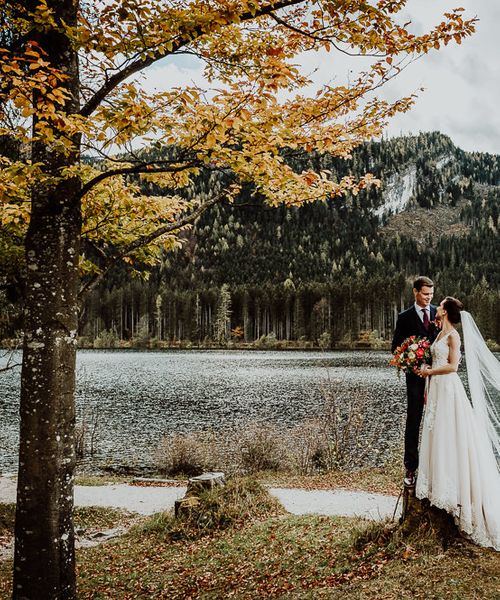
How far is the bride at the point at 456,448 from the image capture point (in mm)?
5793

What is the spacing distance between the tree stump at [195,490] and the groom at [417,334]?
4.27 meters

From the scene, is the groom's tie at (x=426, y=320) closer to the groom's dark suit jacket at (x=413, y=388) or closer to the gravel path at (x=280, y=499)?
the groom's dark suit jacket at (x=413, y=388)

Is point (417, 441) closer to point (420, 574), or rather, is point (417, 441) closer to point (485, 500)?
point (485, 500)

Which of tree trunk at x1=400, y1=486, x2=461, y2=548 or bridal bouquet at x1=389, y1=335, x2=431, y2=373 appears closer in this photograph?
tree trunk at x1=400, y1=486, x2=461, y2=548

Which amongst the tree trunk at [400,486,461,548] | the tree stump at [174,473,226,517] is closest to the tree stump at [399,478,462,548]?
the tree trunk at [400,486,461,548]

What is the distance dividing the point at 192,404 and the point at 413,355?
28242mm

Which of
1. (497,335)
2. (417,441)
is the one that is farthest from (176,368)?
(497,335)

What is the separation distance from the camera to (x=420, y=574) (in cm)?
525

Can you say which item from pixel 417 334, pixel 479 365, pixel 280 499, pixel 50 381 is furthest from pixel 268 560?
pixel 280 499

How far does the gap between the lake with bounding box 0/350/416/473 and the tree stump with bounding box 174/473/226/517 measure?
9199 millimetres

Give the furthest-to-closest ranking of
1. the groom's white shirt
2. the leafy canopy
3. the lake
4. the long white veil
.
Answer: the lake
the groom's white shirt
the long white veil
the leafy canopy

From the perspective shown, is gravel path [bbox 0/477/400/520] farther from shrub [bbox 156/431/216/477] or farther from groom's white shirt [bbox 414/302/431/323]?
groom's white shirt [bbox 414/302/431/323]

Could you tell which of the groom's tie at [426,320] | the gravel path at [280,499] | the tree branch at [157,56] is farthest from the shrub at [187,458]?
the tree branch at [157,56]

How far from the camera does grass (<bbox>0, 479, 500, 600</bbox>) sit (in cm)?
523
